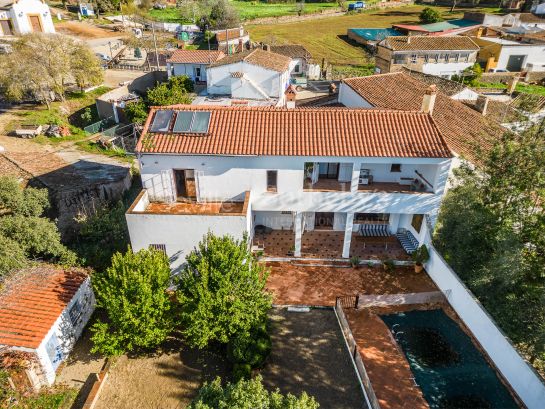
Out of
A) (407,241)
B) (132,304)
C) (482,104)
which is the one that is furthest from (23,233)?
(482,104)

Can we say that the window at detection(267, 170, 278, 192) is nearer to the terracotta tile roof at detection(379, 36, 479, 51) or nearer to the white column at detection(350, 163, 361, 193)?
the white column at detection(350, 163, 361, 193)

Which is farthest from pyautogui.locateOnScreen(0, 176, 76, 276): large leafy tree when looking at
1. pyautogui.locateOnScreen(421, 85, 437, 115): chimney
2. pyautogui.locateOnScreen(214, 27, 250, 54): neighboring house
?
pyautogui.locateOnScreen(214, 27, 250, 54): neighboring house

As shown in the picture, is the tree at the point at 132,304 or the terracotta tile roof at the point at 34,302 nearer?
the terracotta tile roof at the point at 34,302

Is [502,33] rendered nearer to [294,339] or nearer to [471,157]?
[471,157]

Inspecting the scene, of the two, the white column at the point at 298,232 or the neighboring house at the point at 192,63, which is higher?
the neighboring house at the point at 192,63

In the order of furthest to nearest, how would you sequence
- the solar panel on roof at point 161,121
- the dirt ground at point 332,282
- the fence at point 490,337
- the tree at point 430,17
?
the tree at point 430,17, the dirt ground at point 332,282, the solar panel on roof at point 161,121, the fence at point 490,337

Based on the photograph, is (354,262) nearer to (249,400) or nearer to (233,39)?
(249,400)

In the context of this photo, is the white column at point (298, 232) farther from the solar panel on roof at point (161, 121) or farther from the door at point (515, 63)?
the door at point (515, 63)

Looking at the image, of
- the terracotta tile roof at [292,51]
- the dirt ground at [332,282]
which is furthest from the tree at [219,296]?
the terracotta tile roof at [292,51]
